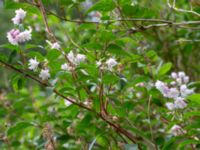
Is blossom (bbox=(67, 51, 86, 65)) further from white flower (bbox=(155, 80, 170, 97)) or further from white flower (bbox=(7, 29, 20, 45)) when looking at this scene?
white flower (bbox=(155, 80, 170, 97))

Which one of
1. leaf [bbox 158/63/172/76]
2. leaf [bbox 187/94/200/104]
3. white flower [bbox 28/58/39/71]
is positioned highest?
leaf [bbox 158/63/172/76]

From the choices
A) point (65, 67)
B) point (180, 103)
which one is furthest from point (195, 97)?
point (65, 67)

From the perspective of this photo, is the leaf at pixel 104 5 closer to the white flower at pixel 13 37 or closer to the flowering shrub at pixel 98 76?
the flowering shrub at pixel 98 76

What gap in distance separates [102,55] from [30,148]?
1.03 metres

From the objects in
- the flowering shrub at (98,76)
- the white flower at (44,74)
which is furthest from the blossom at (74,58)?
the white flower at (44,74)

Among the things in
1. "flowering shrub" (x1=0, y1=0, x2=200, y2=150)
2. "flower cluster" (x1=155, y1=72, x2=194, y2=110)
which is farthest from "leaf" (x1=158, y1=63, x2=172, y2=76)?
"flower cluster" (x1=155, y1=72, x2=194, y2=110)

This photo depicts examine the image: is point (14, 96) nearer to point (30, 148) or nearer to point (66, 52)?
point (30, 148)

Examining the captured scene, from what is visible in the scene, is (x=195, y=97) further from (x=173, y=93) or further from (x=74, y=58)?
(x=74, y=58)

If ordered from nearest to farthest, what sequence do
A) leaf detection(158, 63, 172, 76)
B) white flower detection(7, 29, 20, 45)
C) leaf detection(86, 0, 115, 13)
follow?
white flower detection(7, 29, 20, 45) → leaf detection(86, 0, 115, 13) → leaf detection(158, 63, 172, 76)

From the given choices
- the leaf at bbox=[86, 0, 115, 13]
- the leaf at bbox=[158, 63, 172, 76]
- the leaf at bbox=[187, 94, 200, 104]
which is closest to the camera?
the leaf at bbox=[187, 94, 200, 104]

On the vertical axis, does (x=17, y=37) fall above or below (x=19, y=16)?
below

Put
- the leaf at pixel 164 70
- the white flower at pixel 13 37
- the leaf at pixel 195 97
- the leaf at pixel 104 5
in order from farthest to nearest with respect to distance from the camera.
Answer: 1. the leaf at pixel 164 70
2. the leaf at pixel 104 5
3. the white flower at pixel 13 37
4. the leaf at pixel 195 97

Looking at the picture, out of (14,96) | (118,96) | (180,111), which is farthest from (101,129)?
(14,96)

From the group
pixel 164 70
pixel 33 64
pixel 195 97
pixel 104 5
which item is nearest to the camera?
pixel 195 97
